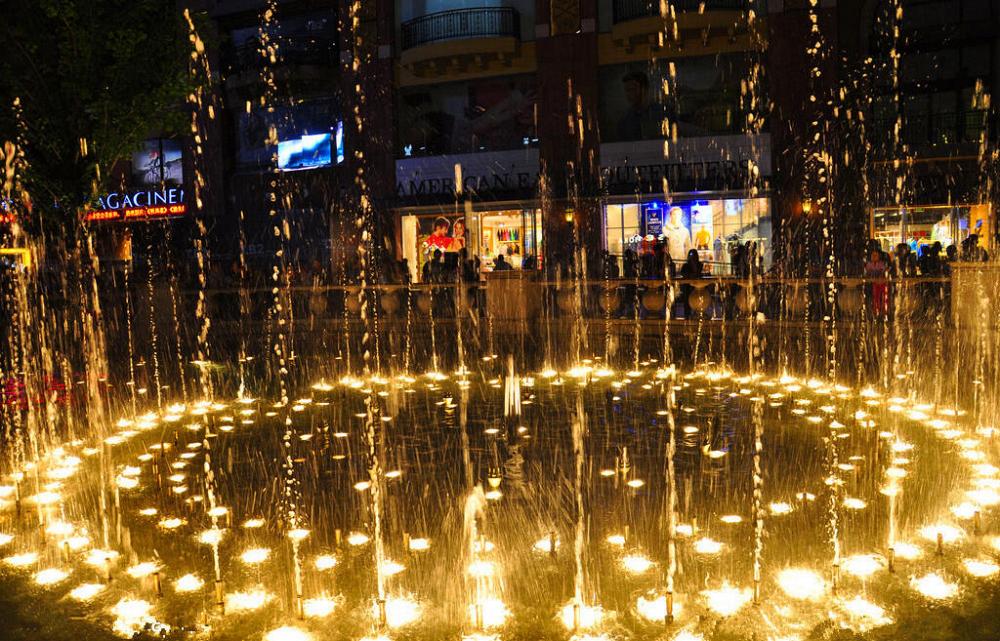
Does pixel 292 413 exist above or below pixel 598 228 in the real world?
below

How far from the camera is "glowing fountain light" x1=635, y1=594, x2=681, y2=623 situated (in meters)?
4.19

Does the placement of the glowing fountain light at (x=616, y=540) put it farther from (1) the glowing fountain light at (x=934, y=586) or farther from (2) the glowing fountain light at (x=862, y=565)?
(1) the glowing fountain light at (x=934, y=586)

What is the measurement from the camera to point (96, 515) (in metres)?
6.05

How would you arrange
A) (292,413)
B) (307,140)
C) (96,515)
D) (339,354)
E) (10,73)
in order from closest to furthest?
(96,515) → (292,413) → (10,73) → (339,354) → (307,140)

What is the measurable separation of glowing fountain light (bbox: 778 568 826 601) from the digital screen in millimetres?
26727

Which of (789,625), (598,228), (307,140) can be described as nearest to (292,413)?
(789,625)

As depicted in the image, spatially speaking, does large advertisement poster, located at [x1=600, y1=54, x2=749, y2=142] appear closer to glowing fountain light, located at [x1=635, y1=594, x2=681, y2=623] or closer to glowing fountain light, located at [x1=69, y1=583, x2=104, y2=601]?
glowing fountain light, located at [x1=635, y1=594, x2=681, y2=623]

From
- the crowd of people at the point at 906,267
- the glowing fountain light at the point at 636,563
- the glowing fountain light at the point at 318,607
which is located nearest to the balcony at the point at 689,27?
the crowd of people at the point at 906,267

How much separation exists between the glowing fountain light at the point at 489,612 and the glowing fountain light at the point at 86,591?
2.13m

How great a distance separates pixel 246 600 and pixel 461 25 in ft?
82.9

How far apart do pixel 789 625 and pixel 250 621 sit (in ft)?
8.76

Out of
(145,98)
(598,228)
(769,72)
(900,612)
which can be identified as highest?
(769,72)

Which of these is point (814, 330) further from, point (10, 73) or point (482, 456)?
point (10, 73)

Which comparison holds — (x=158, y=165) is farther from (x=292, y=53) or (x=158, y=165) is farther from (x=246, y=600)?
(x=246, y=600)
